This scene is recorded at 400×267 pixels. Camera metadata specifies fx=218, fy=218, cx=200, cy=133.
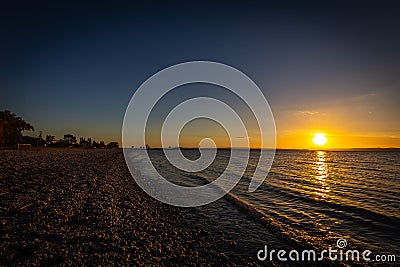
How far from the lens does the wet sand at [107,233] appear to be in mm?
6504


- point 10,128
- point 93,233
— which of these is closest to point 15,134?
point 10,128

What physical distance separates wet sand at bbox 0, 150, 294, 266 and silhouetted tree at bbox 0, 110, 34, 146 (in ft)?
241

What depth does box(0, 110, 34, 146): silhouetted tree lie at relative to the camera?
68500mm

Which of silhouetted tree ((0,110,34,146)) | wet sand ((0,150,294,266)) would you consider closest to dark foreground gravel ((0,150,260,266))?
wet sand ((0,150,294,266))

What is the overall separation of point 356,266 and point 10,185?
1948cm

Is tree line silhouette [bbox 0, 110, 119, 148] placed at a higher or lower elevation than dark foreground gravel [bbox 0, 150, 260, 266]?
higher

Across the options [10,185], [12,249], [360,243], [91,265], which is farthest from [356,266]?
[10,185]

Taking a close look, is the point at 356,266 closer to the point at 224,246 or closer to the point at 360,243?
the point at 360,243

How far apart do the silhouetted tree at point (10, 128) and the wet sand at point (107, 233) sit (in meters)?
73.5

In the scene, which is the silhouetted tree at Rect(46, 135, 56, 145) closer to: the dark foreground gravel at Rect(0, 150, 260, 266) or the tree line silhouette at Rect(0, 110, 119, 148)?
the tree line silhouette at Rect(0, 110, 119, 148)

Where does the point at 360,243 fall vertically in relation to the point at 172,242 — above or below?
below

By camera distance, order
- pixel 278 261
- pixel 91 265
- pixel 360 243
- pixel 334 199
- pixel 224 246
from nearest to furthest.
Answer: pixel 91 265 < pixel 278 261 < pixel 224 246 < pixel 360 243 < pixel 334 199

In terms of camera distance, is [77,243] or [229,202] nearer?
[77,243]

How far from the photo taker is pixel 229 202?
54.7 feet
